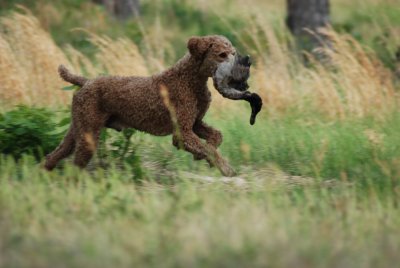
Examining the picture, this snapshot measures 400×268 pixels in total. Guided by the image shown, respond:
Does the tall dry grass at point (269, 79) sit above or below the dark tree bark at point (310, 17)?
below

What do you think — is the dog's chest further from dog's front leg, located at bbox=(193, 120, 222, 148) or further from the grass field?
the grass field

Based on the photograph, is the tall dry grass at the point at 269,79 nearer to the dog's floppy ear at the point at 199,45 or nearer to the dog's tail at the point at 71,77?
the dog's tail at the point at 71,77

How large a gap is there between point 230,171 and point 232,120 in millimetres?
2425

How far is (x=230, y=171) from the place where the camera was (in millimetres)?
6734

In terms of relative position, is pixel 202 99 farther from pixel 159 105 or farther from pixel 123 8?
pixel 123 8

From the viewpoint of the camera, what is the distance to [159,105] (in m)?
6.70

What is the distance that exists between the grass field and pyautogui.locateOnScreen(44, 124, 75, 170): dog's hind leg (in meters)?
0.16

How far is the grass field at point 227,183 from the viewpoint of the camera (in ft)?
15.6

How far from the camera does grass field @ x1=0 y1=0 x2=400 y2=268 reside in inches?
187

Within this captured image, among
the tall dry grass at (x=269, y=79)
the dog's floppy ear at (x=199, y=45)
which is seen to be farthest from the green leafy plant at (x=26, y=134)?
the tall dry grass at (x=269, y=79)

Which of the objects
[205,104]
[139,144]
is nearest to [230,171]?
[205,104]

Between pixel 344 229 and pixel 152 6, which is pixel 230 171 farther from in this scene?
pixel 152 6

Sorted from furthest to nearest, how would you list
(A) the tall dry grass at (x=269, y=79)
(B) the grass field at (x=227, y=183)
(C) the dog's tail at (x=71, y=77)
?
1. (A) the tall dry grass at (x=269, y=79)
2. (C) the dog's tail at (x=71, y=77)
3. (B) the grass field at (x=227, y=183)

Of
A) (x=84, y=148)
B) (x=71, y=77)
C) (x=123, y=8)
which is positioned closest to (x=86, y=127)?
(x=84, y=148)
